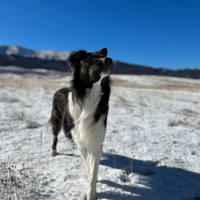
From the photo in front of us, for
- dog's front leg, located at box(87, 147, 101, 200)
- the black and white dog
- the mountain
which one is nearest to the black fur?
the black and white dog

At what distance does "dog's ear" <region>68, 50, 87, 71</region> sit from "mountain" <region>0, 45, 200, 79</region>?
90.5 metres

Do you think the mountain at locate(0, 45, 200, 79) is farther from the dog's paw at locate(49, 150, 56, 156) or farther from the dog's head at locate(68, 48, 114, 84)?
the dog's head at locate(68, 48, 114, 84)

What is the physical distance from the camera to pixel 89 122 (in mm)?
2934

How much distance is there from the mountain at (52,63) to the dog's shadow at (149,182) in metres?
90.3

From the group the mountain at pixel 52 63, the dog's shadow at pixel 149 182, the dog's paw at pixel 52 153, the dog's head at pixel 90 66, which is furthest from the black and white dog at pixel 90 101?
the mountain at pixel 52 63

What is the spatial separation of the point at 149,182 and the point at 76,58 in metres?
2.73

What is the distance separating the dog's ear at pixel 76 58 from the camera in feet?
9.26

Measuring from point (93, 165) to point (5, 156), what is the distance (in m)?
2.37

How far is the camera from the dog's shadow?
288 cm

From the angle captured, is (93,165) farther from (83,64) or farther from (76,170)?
(83,64)

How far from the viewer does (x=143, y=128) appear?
673cm

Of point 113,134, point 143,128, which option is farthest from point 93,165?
point 143,128

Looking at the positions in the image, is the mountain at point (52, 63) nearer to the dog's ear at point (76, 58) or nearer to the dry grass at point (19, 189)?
the dog's ear at point (76, 58)

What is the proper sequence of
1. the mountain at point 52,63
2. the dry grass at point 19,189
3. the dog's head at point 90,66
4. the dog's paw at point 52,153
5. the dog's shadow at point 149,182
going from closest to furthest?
the dry grass at point 19,189
the dog's head at point 90,66
the dog's shadow at point 149,182
the dog's paw at point 52,153
the mountain at point 52,63
